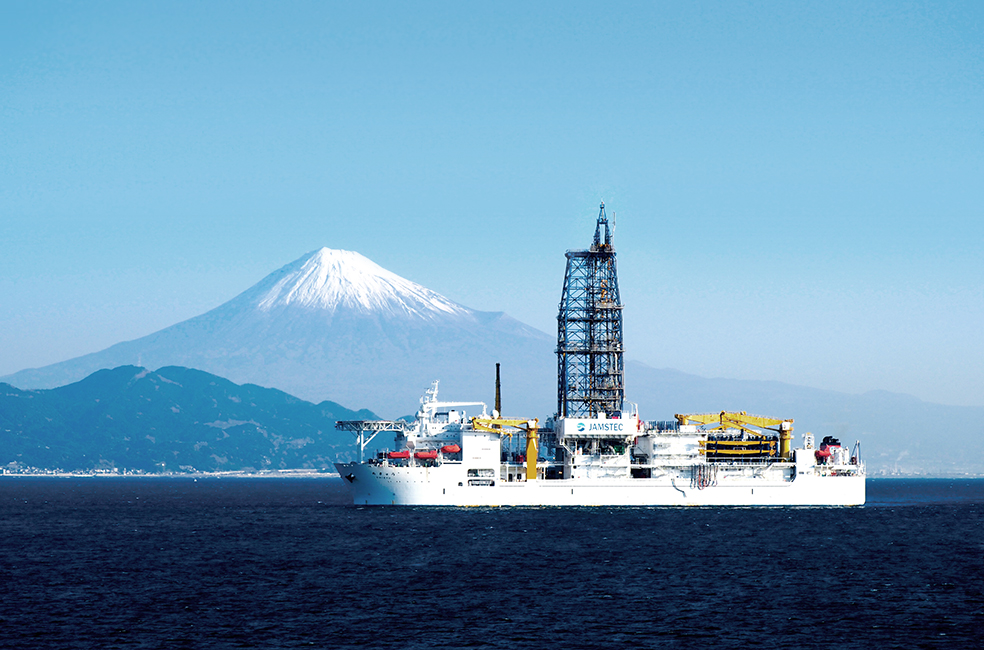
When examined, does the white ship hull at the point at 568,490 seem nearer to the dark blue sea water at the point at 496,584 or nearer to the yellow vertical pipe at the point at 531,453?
the yellow vertical pipe at the point at 531,453

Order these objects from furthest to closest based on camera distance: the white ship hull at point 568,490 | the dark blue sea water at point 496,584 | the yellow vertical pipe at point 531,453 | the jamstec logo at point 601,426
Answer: the jamstec logo at point 601,426 → the yellow vertical pipe at point 531,453 → the white ship hull at point 568,490 → the dark blue sea water at point 496,584

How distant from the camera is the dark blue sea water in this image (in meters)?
39.0

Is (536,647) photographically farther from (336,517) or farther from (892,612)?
(336,517)

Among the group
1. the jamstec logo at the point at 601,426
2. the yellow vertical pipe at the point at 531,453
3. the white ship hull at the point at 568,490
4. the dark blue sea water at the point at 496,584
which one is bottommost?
the dark blue sea water at the point at 496,584

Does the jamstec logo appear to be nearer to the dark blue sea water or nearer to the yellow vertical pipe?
the yellow vertical pipe

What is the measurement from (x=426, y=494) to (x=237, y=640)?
53.5m

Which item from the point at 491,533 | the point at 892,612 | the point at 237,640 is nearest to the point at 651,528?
the point at 491,533

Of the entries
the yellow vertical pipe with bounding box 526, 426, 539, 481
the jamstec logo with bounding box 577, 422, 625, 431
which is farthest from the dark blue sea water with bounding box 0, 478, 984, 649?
the jamstec logo with bounding box 577, 422, 625, 431

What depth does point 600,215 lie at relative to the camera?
114438 millimetres

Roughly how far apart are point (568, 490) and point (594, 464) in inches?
115

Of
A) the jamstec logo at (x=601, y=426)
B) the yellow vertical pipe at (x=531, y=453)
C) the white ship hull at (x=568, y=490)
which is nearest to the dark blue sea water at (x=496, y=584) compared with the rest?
the white ship hull at (x=568, y=490)

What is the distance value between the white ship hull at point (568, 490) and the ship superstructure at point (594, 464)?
0.27 ft

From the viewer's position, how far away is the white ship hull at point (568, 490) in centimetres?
9100

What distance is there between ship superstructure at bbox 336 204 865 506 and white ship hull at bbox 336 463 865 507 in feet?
Result: 0.27
